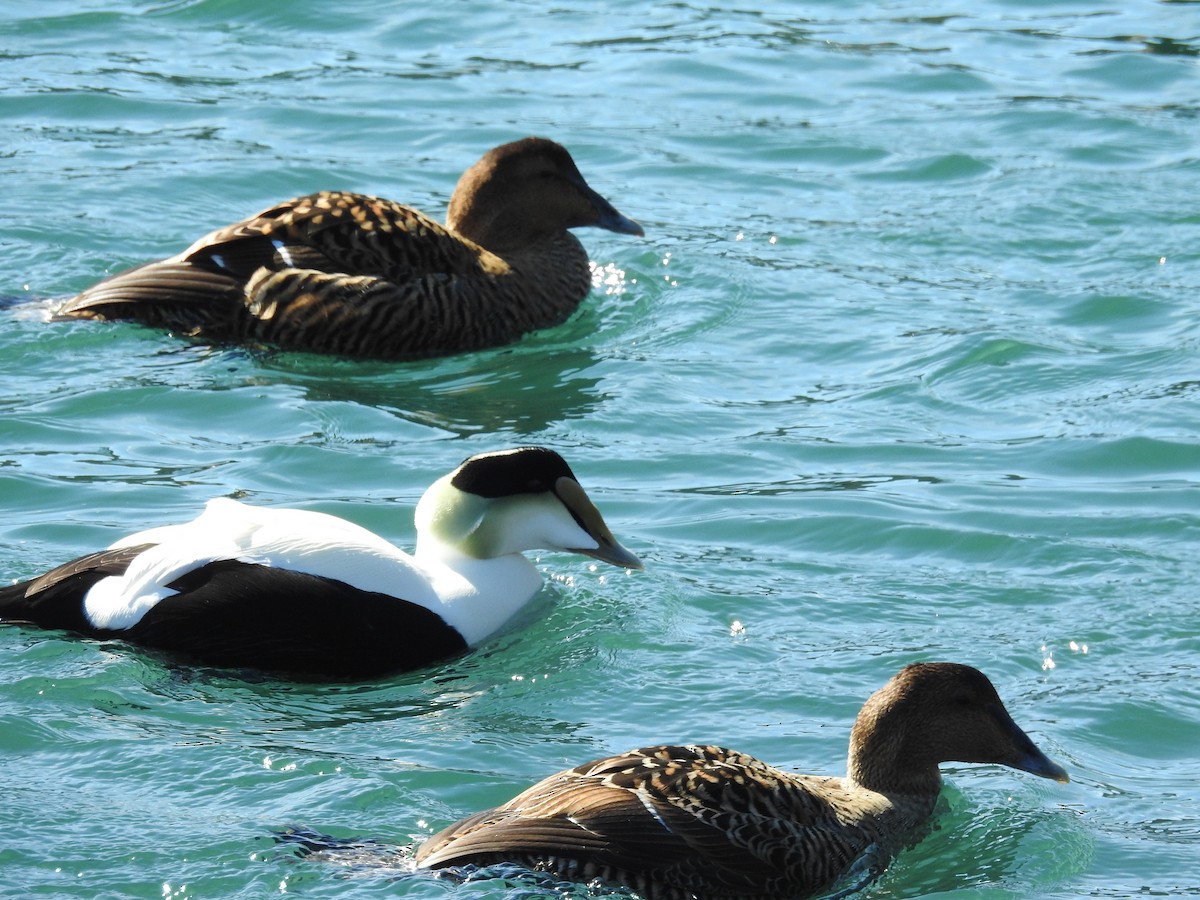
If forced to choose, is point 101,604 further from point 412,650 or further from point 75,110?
point 75,110

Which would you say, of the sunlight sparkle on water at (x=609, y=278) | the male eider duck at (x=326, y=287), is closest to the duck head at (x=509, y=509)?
the male eider duck at (x=326, y=287)

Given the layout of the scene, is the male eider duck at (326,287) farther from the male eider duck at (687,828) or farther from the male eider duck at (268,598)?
the male eider duck at (687,828)

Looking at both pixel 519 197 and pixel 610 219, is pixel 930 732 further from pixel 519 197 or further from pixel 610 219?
pixel 610 219

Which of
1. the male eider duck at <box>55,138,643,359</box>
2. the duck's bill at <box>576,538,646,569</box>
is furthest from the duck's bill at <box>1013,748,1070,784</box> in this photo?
the male eider duck at <box>55,138,643,359</box>

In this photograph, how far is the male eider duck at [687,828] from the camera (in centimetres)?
530

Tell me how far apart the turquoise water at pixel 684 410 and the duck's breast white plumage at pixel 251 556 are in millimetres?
180

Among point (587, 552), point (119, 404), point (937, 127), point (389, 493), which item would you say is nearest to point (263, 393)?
point (119, 404)

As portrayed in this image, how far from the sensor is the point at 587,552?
23.8ft

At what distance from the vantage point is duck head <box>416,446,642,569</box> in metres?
7.12

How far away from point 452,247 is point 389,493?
Answer: 1.91 meters

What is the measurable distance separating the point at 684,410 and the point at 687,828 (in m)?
4.07

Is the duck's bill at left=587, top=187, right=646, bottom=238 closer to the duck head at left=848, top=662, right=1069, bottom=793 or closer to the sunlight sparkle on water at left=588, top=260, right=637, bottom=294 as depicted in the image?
the sunlight sparkle on water at left=588, top=260, right=637, bottom=294

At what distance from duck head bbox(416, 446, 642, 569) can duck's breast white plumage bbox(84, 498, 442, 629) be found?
27 cm

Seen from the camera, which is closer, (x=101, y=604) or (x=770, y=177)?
(x=101, y=604)
